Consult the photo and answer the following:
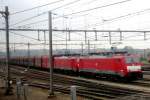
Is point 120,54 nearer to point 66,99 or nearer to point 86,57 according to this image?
point 86,57

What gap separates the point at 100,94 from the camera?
22.7m

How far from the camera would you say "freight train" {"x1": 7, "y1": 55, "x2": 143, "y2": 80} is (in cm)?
3262

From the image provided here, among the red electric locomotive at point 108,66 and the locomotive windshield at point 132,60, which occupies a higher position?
the locomotive windshield at point 132,60

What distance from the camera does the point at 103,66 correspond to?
1405 inches

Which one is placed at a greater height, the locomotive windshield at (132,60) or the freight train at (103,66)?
the locomotive windshield at (132,60)

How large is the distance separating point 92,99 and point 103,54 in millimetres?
15486

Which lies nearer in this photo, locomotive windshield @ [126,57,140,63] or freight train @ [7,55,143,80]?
freight train @ [7,55,143,80]

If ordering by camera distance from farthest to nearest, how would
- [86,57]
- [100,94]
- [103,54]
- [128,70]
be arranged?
[86,57] → [103,54] → [128,70] → [100,94]

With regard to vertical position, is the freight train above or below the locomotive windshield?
below

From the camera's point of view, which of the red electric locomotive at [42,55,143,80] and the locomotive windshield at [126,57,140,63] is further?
the locomotive windshield at [126,57,140,63]

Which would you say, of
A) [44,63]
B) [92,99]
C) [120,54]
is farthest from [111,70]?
[44,63]

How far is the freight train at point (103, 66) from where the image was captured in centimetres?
3262

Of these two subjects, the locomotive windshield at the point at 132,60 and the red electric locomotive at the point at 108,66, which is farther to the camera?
the locomotive windshield at the point at 132,60

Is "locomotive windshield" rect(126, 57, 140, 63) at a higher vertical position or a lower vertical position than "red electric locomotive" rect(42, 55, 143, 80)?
higher
